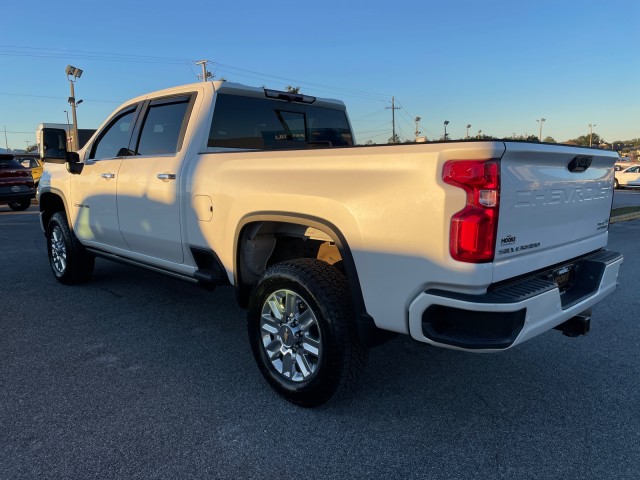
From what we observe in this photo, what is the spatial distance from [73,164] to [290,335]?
3399 millimetres

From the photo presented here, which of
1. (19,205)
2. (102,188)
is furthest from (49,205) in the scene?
(19,205)

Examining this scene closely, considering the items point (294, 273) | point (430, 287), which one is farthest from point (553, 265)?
point (294, 273)

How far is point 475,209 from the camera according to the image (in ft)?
7.22

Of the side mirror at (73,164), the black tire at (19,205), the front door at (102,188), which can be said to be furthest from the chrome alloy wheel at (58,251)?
the black tire at (19,205)

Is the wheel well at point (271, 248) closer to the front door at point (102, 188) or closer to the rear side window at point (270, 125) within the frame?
the rear side window at point (270, 125)

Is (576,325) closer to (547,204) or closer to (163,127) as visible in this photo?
(547,204)

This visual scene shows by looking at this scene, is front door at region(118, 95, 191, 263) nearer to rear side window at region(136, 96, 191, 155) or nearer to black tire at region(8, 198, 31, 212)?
rear side window at region(136, 96, 191, 155)

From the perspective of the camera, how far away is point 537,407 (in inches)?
116

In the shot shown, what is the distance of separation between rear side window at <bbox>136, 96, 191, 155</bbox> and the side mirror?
1031 mm

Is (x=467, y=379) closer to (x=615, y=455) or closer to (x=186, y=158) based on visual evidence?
(x=615, y=455)

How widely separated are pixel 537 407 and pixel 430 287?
50.0 inches

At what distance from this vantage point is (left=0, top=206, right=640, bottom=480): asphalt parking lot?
2.40 meters

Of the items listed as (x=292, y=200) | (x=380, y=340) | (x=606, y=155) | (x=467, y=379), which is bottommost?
(x=467, y=379)

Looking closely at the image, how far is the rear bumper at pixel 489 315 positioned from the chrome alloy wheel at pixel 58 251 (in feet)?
15.3
